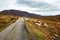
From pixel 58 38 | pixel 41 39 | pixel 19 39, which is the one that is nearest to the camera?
pixel 19 39

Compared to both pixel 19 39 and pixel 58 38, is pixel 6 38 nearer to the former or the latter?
pixel 19 39

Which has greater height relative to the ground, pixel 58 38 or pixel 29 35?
pixel 29 35

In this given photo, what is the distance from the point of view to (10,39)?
21.7m

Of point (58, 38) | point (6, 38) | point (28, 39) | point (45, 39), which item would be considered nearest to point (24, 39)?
point (28, 39)

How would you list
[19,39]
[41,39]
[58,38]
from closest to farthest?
[19,39]
[41,39]
[58,38]

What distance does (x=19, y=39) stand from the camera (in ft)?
69.1

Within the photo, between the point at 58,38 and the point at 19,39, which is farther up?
the point at 19,39

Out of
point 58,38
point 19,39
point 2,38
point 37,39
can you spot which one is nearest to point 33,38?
point 37,39

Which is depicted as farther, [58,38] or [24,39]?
[58,38]

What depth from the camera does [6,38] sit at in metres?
22.1

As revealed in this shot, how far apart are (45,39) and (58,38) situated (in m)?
11.2

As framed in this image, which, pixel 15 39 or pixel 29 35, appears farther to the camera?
pixel 29 35

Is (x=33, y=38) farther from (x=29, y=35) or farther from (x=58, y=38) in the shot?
(x=58, y=38)

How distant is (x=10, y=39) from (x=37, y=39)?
341 centimetres
